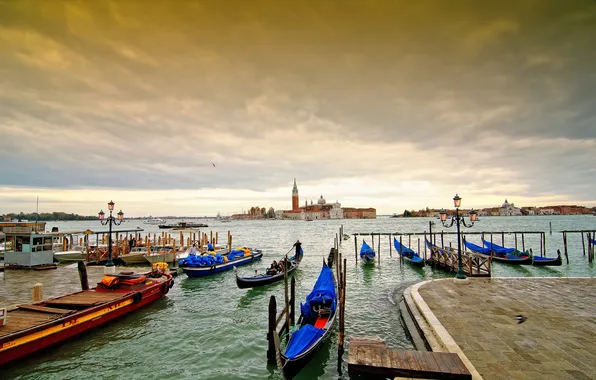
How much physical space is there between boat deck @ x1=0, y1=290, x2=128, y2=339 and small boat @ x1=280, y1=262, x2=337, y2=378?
23.4 ft

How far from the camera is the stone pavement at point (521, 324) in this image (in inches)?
227

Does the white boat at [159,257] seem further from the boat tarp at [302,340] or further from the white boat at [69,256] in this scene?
the boat tarp at [302,340]

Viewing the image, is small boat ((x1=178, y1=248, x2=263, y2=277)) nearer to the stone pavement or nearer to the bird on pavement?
the stone pavement

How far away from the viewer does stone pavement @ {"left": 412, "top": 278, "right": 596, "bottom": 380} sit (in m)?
5.75

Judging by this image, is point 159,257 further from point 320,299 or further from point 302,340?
point 302,340

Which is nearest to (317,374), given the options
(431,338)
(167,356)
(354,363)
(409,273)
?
(354,363)

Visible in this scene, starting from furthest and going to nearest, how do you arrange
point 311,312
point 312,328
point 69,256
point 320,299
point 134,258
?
1. point 69,256
2. point 134,258
3. point 320,299
4. point 311,312
5. point 312,328

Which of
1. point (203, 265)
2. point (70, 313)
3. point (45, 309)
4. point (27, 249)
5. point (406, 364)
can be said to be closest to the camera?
point (406, 364)

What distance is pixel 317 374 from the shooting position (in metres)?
7.88

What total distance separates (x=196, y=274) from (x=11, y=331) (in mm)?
12690

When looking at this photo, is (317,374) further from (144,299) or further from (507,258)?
(507,258)

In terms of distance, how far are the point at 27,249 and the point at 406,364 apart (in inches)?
979

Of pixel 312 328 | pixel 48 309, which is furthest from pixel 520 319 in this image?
pixel 48 309

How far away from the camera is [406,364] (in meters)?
5.80
